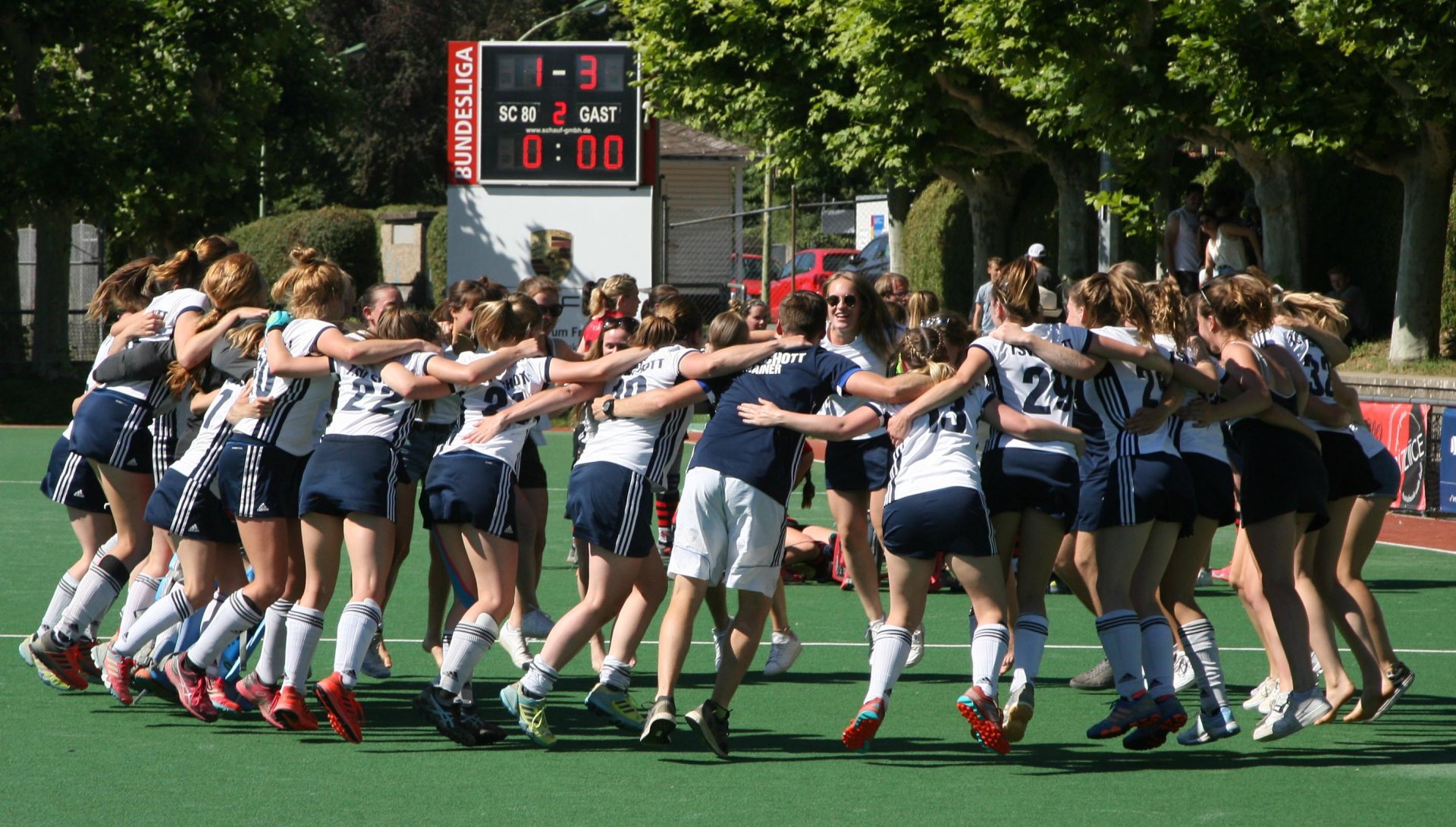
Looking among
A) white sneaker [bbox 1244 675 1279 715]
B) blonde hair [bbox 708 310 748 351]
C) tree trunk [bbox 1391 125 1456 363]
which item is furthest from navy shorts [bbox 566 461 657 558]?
tree trunk [bbox 1391 125 1456 363]

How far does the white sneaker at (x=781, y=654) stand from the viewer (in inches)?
318

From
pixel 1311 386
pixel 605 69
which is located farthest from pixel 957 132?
pixel 1311 386

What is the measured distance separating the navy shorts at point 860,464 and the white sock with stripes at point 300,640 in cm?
257

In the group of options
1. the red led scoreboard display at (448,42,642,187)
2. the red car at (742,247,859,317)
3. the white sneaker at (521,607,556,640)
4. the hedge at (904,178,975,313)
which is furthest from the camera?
the red car at (742,247,859,317)

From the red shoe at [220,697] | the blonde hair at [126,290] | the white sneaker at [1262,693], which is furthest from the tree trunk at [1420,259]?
the red shoe at [220,697]

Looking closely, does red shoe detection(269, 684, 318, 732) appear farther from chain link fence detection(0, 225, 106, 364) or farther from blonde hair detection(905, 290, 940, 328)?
chain link fence detection(0, 225, 106, 364)

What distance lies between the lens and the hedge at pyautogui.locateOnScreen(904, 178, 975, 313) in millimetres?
31578

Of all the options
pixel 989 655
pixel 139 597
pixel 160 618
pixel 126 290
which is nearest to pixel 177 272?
pixel 126 290

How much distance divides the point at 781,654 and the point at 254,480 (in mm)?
2761

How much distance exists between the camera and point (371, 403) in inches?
255

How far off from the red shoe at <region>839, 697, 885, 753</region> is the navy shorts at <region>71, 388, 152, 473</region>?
3387 millimetres

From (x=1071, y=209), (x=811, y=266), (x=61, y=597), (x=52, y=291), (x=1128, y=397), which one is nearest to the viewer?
(x=1128, y=397)

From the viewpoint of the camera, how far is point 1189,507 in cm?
641

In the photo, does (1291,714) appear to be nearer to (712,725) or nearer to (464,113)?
(712,725)
